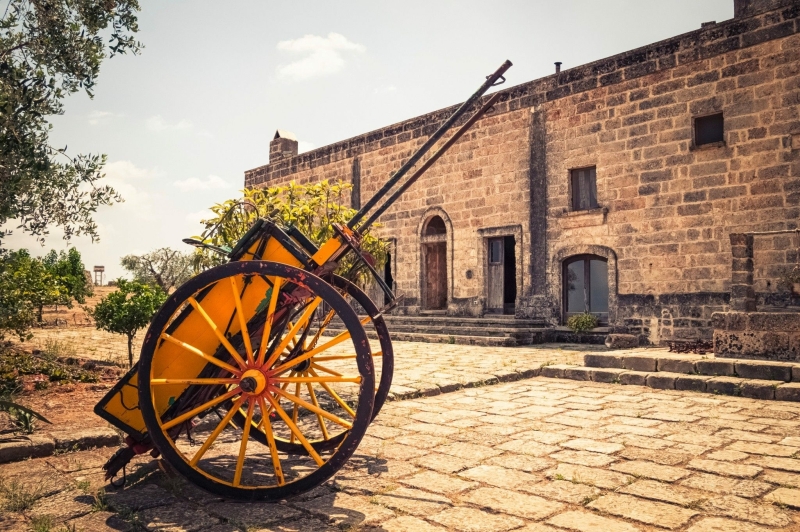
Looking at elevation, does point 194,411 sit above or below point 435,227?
below

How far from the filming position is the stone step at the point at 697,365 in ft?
22.0

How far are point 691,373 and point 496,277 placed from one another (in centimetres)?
771

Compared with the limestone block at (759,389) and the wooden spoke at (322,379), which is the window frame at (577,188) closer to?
the limestone block at (759,389)

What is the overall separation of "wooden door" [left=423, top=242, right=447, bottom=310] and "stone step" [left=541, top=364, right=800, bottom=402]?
8.21 metres

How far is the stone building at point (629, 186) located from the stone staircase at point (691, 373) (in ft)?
13.0

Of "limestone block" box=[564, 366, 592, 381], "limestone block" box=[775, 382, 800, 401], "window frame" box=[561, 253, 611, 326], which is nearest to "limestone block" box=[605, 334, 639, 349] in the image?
"window frame" box=[561, 253, 611, 326]

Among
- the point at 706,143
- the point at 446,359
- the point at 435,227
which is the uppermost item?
the point at 706,143

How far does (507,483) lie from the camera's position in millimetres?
3506

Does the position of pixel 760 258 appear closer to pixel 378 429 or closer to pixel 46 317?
pixel 378 429

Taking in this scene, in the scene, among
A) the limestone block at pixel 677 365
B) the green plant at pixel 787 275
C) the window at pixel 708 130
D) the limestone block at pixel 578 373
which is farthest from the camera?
the window at pixel 708 130

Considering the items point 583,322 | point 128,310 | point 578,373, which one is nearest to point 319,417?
point 578,373

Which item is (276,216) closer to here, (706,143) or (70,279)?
(706,143)

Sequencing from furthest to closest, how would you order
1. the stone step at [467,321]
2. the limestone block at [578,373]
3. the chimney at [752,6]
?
the stone step at [467,321]
the chimney at [752,6]
the limestone block at [578,373]

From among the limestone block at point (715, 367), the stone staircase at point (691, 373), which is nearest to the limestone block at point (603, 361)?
the stone staircase at point (691, 373)
